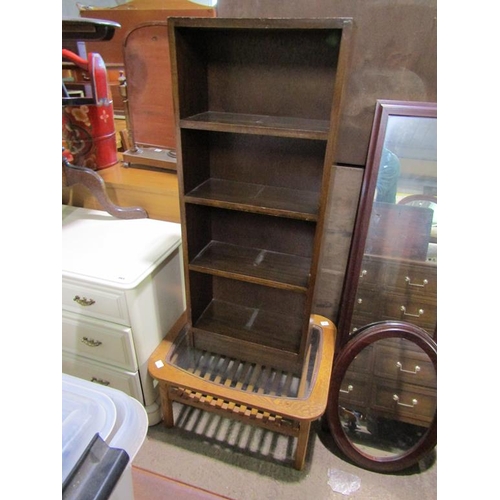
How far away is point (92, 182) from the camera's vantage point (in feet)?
4.64

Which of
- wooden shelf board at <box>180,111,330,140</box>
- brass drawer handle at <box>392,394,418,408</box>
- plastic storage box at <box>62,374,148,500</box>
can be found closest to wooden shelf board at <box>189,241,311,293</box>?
wooden shelf board at <box>180,111,330,140</box>

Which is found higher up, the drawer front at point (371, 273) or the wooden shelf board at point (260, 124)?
the wooden shelf board at point (260, 124)

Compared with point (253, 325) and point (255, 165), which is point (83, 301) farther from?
point (255, 165)

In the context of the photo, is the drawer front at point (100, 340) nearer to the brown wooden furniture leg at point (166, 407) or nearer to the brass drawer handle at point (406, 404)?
the brown wooden furniture leg at point (166, 407)

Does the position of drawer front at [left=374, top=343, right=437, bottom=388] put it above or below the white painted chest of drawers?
below

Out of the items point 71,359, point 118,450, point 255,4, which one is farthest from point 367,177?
point 71,359

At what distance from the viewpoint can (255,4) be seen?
0.99m

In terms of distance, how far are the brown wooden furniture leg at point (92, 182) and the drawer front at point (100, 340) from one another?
0.49 m

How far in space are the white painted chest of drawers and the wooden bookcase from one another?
152mm

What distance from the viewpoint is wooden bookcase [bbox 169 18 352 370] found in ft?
2.89

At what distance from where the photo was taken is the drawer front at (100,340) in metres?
1.18

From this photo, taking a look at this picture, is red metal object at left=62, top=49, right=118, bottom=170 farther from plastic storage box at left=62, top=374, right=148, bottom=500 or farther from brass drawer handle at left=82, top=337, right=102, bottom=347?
plastic storage box at left=62, top=374, right=148, bottom=500

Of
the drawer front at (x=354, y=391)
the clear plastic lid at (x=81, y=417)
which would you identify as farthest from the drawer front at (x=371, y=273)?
the clear plastic lid at (x=81, y=417)

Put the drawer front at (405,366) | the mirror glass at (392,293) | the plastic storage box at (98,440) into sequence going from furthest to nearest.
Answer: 1. the drawer front at (405,366)
2. the mirror glass at (392,293)
3. the plastic storage box at (98,440)
